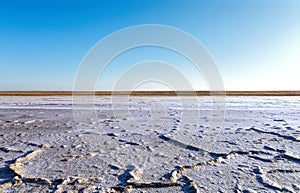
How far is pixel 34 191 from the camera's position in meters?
1.97

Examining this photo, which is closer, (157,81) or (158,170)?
(158,170)

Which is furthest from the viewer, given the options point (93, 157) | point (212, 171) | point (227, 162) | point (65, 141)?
point (65, 141)

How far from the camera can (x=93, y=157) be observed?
2973mm

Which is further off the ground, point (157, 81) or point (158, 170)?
point (157, 81)

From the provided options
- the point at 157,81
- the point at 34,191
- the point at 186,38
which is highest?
the point at 186,38

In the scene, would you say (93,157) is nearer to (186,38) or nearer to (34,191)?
(34,191)

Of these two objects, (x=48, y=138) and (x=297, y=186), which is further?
(x=48, y=138)

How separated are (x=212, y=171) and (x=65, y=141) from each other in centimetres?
255

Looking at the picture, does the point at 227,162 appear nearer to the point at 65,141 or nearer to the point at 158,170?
the point at 158,170

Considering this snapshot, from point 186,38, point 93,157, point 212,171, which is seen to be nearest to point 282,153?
point 212,171

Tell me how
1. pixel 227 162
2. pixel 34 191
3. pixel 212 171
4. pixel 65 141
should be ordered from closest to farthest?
pixel 34 191, pixel 212 171, pixel 227 162, pixel 65 141

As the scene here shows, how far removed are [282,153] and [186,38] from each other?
449 cm

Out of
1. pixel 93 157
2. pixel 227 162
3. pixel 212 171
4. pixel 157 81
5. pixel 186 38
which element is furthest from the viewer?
pixel 157 81

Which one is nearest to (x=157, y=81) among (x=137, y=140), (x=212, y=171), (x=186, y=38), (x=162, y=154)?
(x=186, y=38)
